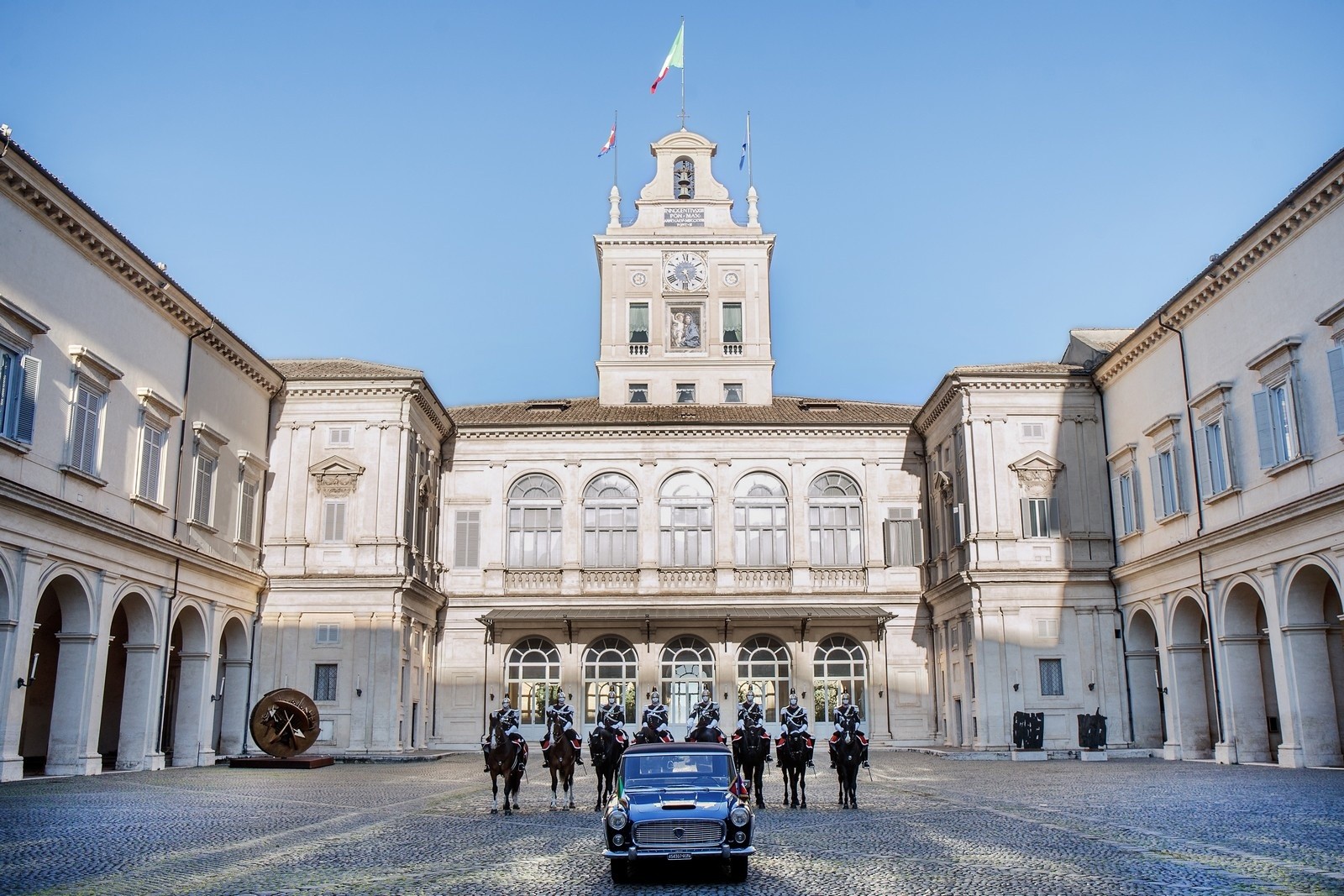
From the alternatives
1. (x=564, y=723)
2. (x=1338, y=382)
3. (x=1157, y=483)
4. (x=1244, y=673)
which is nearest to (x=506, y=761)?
(x=564, y=723)

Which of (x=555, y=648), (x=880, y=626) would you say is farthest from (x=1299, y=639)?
(x=555, y=648)

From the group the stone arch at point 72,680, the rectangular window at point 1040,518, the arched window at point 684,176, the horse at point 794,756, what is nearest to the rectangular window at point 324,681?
the stone arch at point 72,680

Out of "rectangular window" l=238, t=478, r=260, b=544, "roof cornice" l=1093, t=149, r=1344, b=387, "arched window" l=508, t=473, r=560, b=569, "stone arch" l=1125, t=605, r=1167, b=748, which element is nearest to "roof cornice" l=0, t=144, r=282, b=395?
"rectangular window" l=238, t=478, r=260, b=544

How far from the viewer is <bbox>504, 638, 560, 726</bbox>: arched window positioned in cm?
4306

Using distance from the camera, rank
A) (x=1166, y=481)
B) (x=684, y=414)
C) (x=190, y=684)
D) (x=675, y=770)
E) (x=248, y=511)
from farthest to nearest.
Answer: (x=684, y=414), (x=248, y=511), (x=1166, y=481), (x=190, y=684), (x=675, y=770)

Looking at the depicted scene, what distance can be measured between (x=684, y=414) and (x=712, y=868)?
33668mm

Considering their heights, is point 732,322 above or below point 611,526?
above

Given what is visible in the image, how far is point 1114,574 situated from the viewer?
37375mm

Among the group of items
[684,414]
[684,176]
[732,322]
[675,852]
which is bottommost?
[675,852]

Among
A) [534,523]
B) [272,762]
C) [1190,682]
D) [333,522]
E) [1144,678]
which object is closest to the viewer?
→ [272,762]

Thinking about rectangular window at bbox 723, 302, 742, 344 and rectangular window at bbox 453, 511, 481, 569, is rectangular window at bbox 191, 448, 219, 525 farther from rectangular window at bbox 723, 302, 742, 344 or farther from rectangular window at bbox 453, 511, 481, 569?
rectangular window at bbox 723, 302, 742, 344

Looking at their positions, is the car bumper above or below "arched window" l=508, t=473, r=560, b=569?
below

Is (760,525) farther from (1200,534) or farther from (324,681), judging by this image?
(1200,534)

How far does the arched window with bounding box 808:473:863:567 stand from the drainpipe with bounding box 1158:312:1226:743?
14.3 meters
